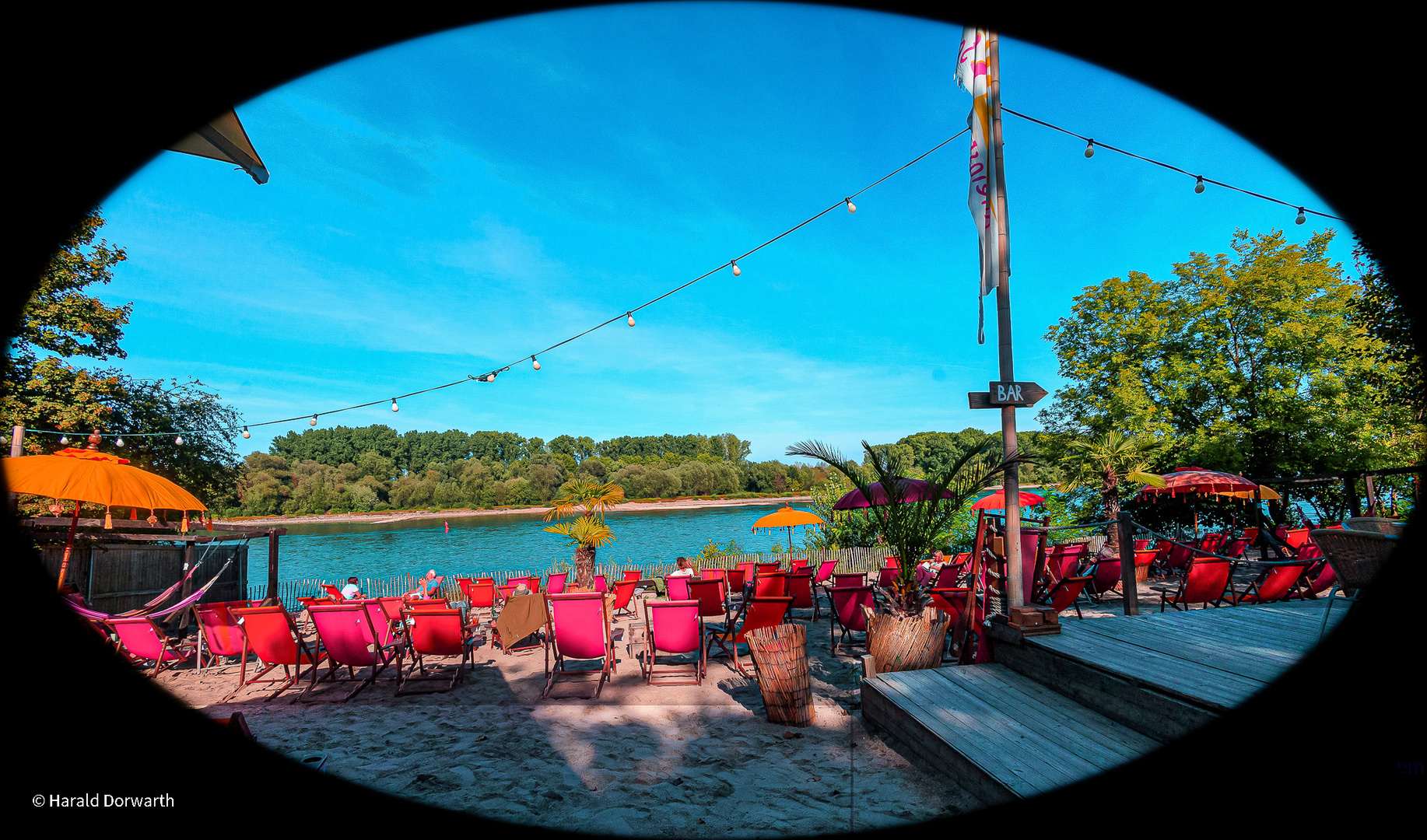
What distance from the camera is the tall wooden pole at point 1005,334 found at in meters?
4.54

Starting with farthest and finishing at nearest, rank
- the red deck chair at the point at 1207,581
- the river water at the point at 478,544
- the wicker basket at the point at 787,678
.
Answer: the river water at the point at 478,544, the red deck chair at the point at 1207,581, the wicker basket at the point at 787,678

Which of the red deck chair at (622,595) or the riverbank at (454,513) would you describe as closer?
the red deck chair at (622,595)

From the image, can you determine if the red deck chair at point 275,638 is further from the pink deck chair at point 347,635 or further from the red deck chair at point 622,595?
the red deck chair at point 622,595

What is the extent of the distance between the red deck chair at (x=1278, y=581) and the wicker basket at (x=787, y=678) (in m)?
5.17

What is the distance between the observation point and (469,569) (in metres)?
22.5

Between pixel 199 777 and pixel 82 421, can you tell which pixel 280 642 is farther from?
pixel 82 421

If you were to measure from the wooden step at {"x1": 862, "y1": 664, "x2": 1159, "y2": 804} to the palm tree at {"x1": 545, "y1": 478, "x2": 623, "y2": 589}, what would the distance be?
321 inches

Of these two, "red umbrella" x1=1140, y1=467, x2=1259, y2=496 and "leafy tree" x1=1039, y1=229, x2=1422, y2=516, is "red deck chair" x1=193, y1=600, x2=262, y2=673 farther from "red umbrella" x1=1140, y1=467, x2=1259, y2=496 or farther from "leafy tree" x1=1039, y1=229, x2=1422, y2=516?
"leafy tree" x1=1039, y1=229, x2=1422, y2=516

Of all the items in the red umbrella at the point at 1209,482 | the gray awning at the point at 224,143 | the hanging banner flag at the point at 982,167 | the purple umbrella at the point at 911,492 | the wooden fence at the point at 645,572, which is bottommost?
the wooden fence at the point at 645,572

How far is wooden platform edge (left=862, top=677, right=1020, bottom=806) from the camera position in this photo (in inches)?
103

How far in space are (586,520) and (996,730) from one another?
981 cm

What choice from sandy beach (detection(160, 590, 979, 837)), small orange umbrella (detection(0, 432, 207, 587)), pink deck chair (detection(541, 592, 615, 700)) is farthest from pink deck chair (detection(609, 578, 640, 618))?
small orange umbrella (detection(0, 432, 207, 587))

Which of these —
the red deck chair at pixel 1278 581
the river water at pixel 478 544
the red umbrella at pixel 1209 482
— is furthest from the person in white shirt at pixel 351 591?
the red umbrella at pixel 1209 482

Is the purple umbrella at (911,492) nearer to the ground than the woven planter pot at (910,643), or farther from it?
farther from it
